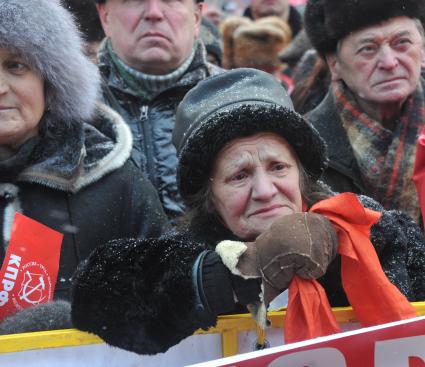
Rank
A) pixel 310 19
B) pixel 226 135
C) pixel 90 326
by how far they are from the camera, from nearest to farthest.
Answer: pixel 90 326 → pixel 226 135 → pixel 310 19

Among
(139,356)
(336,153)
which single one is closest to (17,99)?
(139,356)

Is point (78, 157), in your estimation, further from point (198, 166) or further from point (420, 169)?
point (420, 169)

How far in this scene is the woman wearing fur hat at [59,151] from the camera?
321 centimetres

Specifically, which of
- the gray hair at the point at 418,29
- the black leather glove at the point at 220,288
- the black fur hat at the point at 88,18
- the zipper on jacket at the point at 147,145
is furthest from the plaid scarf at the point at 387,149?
the black leather glove at the point at 220,288

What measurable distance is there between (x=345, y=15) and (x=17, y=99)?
1703 mm

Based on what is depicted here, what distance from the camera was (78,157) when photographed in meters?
3.30

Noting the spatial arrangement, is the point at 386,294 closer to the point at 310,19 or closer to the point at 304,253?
the point at 304,253

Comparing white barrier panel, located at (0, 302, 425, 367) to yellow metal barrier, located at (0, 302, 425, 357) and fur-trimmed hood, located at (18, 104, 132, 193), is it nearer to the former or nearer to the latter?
yellow metal barrier, located at (0, 302, 425, 357)

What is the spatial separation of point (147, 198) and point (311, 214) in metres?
1.19

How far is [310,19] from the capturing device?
4.52 m

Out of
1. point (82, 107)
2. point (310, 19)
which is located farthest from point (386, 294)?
point (310, 19)

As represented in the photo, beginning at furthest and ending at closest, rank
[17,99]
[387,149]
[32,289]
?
[387,149] → [17,99] → [32,289]

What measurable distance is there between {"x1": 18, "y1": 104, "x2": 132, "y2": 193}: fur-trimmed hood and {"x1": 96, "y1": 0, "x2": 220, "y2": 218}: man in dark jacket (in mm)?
518

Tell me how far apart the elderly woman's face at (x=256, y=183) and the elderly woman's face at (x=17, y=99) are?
79 cm
